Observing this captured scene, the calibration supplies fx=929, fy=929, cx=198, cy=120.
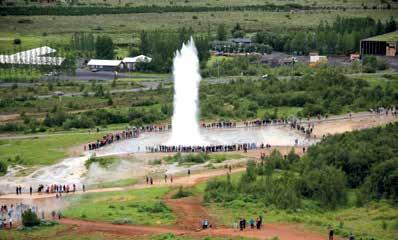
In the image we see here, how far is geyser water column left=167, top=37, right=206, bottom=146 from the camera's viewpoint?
63963mm

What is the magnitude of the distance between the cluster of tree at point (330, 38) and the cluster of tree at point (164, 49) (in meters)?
13.4

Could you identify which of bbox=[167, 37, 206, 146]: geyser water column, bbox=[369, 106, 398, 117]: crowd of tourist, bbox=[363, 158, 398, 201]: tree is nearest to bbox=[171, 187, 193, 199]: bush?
bbox=[363, 158, 398, 201]: tree

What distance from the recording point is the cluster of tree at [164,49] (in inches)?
3890

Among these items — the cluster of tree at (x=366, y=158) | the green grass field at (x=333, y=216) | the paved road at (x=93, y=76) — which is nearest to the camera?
the green grass field at (x=333, y=216)


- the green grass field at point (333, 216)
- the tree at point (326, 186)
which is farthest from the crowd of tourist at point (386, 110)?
the green grass field at point (333, 216)

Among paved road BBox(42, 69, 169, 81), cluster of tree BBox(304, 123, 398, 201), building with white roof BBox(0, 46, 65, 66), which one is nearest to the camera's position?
cluster of tree BBox(304, 123, 398, 201)

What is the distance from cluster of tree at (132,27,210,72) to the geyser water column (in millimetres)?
28397

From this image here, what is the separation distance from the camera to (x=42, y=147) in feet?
204

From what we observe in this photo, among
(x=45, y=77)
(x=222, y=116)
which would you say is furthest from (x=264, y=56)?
(x=222, y=116)

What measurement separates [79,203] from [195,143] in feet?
54.6

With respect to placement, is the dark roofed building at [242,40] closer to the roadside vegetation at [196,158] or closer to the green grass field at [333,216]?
the roadside vegetation at [196,158]

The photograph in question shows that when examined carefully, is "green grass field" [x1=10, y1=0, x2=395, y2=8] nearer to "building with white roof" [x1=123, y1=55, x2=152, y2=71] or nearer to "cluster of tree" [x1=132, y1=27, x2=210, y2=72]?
"cluster of tree" [x1=132, y1=27, x2=210, y2=72]

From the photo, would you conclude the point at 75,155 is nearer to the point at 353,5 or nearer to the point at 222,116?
A: the point at 222,116

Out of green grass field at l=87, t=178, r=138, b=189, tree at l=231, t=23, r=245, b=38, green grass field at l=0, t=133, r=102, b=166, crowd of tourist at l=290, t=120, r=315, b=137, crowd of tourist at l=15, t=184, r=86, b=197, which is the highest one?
tree at l=231, t=23, r=245, b=38
